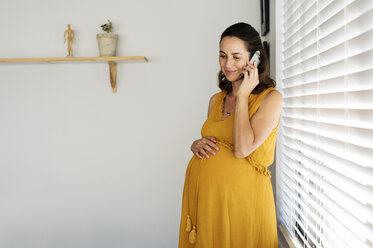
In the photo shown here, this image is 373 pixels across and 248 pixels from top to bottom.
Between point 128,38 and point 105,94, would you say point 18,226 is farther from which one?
point 128,38

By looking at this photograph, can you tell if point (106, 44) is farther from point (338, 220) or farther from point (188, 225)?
point (338, 220)

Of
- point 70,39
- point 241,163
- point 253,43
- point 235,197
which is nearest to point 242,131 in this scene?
point 241,163

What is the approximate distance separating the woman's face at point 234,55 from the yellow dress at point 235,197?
0.13m

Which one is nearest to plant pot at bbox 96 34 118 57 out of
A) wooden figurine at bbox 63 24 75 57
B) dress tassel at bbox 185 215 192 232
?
wooden figurine at bbox 63 24 75 57

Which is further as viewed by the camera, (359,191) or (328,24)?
(328,24)

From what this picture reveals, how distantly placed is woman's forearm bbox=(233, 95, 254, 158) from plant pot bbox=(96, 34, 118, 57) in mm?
1145

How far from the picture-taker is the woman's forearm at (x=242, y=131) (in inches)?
46.3

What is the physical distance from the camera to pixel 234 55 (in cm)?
130

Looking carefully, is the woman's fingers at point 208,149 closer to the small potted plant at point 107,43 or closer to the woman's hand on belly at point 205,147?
the woman's hand on belly at point 205,147

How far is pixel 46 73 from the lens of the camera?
2.19 m

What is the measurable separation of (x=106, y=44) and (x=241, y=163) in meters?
1.25

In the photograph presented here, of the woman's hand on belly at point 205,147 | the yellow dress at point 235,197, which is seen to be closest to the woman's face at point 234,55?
the yellow dress at point 235,197

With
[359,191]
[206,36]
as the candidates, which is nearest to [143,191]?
[206,36]

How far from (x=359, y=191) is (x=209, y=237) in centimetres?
70
